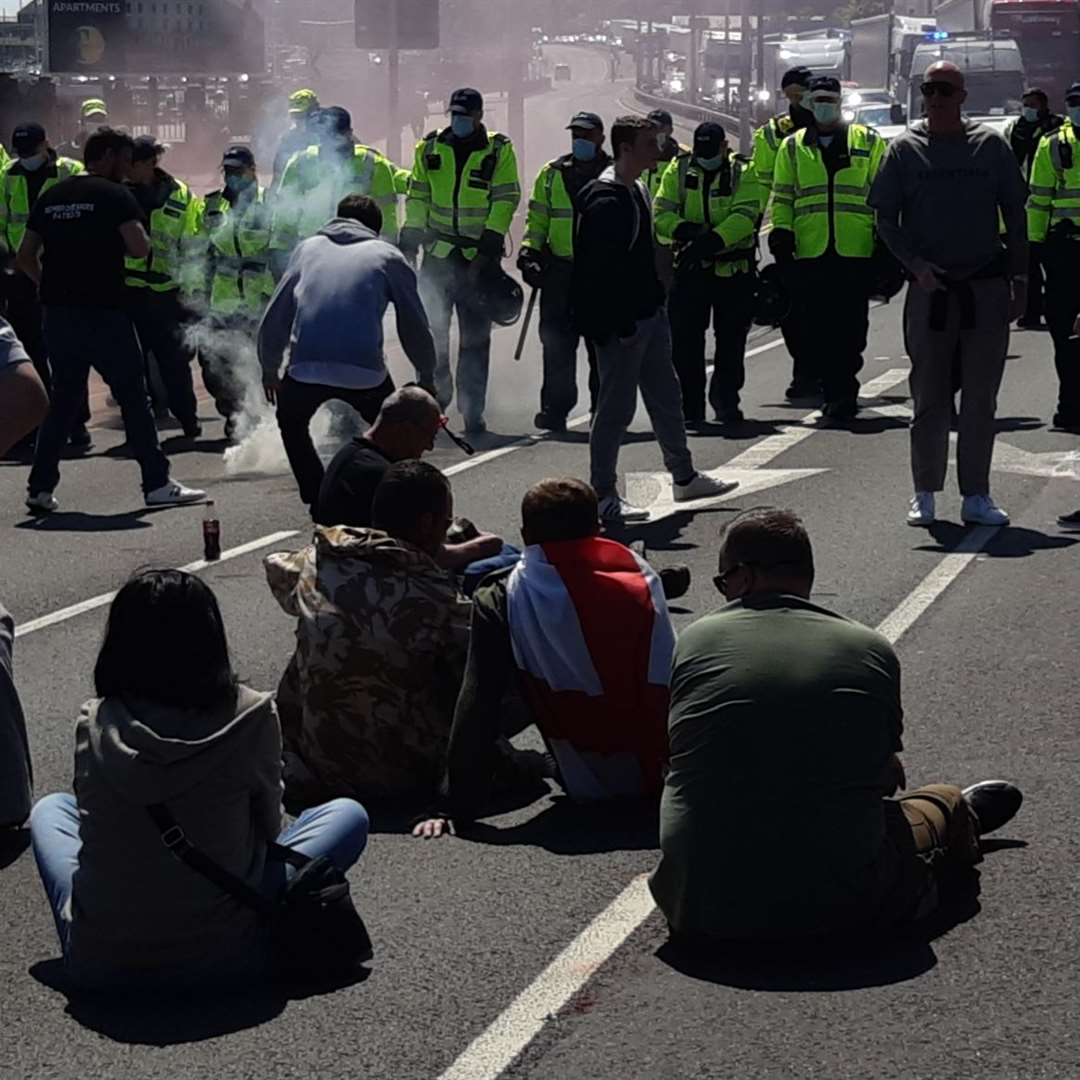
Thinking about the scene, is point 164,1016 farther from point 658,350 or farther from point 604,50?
point 604,50

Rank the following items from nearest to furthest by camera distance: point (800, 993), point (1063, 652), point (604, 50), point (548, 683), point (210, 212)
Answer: point (800, 993)
point (548, 683)
point (1063, 652)
point (210, 212)
point (604, 50)

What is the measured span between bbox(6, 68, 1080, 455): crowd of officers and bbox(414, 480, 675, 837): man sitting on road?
874cm

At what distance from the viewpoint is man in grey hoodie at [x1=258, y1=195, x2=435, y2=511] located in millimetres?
11297

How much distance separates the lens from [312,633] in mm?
7266

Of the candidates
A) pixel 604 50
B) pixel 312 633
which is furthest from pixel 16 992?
pixel 604 50

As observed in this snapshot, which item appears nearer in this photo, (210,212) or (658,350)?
(658,350)

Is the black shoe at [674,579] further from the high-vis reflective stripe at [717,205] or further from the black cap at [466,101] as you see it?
the black cap at [466,101]

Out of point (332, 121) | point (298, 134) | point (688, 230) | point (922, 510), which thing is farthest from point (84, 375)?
point (922, 510)

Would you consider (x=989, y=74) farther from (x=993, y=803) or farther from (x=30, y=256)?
(x=993, y=803)

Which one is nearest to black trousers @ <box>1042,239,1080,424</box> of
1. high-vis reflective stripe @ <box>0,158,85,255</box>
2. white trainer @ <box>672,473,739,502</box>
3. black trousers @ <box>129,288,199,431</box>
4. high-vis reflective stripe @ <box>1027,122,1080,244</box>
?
high-vis reflective stripe @ <box>1027,122,1080,244</box>

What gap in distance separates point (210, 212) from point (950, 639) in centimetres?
867

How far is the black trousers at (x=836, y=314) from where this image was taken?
15914mm

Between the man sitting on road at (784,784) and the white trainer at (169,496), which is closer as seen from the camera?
the man sitting on road at (784,784)

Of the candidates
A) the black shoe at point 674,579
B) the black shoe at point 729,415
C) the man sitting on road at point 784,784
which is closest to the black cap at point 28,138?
the black shoe at point 729,415
